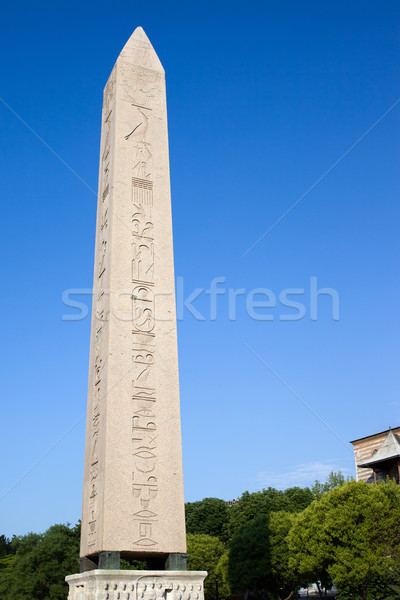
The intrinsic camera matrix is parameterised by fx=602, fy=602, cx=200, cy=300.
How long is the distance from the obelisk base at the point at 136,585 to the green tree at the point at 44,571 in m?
24.5

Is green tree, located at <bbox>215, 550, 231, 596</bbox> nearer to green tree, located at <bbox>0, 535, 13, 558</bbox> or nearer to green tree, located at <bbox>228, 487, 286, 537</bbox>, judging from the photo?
green tree, located at <bbox>228, 487, 286, 537</bbox>

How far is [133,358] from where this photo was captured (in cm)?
1035

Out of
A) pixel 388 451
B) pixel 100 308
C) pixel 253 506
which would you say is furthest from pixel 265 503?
pixel 100 308

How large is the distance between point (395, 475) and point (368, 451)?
639cm

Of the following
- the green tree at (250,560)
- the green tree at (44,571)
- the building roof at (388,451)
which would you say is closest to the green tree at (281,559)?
the green tree at (250,560)

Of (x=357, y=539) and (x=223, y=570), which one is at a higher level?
(x=357, y=539)

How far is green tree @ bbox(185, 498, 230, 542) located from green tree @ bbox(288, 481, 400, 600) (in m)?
27.9

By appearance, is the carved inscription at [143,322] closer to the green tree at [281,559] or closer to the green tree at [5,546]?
the green tree at [281,559]

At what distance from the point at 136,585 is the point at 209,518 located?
47.0 meters

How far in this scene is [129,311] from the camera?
35.0ft

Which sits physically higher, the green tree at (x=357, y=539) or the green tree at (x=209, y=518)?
the green tree at (x=209, y=518)

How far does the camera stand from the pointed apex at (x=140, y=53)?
13352 millimetres

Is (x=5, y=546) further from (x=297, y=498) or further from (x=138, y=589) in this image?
(x=138, y=589)

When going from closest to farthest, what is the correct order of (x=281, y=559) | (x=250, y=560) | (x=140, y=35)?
(x=140, y=35) → (x=281, y=559) → (x=250, y=560)
